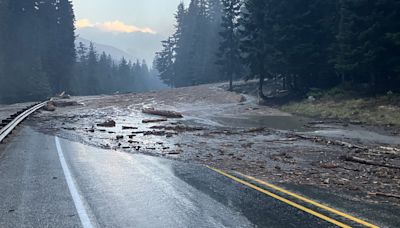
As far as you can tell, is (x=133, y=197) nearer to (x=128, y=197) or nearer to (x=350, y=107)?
(x=128, y=197)

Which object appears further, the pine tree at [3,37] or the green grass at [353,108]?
the pine tree at [3,37]

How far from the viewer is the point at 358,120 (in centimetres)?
2716

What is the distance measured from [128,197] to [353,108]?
85.0 ft

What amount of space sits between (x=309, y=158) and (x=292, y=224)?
7.36 meters

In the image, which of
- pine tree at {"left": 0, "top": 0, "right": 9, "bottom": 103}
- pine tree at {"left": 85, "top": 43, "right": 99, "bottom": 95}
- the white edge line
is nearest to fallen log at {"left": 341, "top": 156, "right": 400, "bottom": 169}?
the white edge line

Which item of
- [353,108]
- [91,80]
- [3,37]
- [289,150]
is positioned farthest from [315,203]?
[91,80]

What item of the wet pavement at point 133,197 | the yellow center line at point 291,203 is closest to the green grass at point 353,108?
the yellow center line at point 291,203

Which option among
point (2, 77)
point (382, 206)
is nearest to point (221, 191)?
point (382, 206)

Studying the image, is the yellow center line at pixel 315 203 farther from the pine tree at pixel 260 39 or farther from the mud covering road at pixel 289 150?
the pine tree at pixel 260 39

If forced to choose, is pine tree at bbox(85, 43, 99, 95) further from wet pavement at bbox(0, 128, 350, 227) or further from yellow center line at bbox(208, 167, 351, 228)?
yellow center line at bbox(208, 167, 351, 228)

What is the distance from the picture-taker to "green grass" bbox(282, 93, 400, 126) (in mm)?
25844

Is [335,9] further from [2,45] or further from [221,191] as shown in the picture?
[2,45]

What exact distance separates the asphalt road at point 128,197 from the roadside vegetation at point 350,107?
18.7 metres

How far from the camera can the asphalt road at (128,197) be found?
22.6ft
